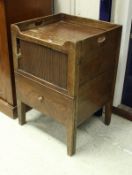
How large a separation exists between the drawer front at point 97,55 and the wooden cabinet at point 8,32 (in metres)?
0.54

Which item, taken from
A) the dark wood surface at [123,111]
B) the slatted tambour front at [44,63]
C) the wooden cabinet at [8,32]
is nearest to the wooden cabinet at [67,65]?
the slatted tambour front at [44,63]

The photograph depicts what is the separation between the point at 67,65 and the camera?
4.00 ft

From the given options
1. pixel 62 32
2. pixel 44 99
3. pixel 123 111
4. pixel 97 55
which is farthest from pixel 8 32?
pixel 123 111

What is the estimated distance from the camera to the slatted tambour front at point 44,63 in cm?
126

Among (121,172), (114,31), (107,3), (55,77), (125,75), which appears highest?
(107,3)

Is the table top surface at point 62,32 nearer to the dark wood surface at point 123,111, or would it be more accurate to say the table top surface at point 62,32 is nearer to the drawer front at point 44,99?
the drawer front at point 44,99

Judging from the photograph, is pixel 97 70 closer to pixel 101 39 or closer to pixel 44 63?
pixel 101 39

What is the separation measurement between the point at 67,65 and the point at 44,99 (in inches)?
11.9

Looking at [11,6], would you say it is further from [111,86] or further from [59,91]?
[111,86]

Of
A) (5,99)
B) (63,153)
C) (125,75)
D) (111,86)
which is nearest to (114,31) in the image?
(111,86)

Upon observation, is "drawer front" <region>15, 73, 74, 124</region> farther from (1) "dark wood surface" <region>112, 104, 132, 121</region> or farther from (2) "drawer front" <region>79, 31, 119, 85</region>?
(1) "dark wood surface" <region>112, 104, 132, 121</region>

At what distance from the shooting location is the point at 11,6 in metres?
1.46

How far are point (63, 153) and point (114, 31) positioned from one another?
2.43 feet

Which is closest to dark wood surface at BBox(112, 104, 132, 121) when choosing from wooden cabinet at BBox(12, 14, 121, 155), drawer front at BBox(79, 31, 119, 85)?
wooden cabinet at BBox(12, 14, 121, 155)
